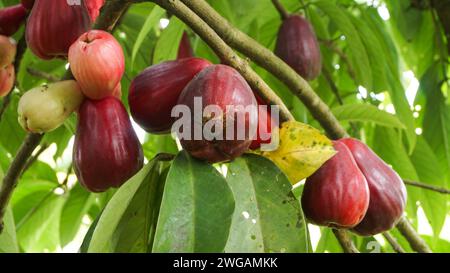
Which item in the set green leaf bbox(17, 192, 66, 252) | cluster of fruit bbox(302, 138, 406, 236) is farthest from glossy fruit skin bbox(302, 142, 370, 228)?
green leaf bbox(17, 192, 66, 252)

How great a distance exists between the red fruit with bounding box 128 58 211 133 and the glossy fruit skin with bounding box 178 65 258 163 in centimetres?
6

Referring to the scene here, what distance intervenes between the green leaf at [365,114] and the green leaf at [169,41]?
35 centimetres

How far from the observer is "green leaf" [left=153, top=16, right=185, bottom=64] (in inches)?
52.6

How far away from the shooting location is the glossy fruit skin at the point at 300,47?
155cm

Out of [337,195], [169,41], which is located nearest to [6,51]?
[169,41]

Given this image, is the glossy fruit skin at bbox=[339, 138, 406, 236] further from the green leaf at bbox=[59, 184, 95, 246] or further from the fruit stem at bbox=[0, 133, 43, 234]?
the green leaf at bbox=[59, 184, 95, 246]

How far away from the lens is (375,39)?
1.58 m

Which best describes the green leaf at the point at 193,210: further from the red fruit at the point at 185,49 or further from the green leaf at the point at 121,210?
the red fruit at the point at 185,49

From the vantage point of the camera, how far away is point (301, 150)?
80 cm

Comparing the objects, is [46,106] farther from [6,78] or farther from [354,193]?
[354,193]

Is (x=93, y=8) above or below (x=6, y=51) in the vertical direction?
above

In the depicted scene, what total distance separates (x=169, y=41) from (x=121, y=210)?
636 millimetres
